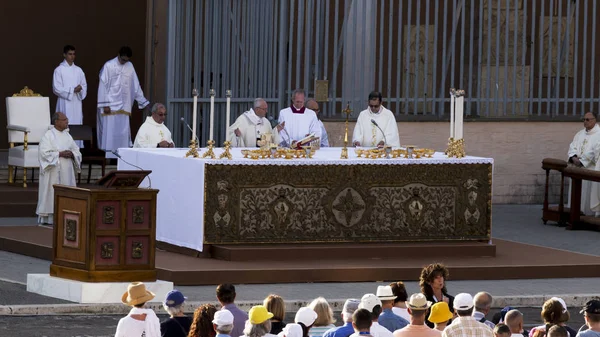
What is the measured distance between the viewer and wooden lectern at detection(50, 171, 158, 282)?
50.9ft

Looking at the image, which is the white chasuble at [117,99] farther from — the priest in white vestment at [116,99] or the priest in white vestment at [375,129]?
the priest in white vestment at [375,129]

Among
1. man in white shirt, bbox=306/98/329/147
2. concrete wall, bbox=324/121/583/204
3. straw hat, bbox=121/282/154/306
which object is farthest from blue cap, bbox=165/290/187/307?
concrete wall, bbox=324/121/583/204

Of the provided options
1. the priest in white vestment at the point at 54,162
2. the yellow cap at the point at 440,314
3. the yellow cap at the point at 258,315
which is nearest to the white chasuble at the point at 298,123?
the priest in white vestment at the point at 54,162

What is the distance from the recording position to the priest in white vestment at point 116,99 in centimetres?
2523

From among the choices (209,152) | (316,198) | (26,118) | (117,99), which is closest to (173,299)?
(209,152)

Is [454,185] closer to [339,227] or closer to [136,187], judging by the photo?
[339,227]

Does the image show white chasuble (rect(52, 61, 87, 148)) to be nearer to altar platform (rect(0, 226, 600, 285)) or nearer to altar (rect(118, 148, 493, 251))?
altar platform (rect(0, 226, 600, 285))

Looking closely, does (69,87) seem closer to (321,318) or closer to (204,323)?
(321,318)

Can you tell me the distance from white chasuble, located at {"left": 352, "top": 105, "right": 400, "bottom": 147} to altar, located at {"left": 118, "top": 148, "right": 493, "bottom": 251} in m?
2.06

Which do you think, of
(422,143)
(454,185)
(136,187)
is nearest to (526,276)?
(454,185)

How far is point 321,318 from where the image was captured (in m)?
10.8

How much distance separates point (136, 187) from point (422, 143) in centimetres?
967

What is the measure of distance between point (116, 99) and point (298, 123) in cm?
481

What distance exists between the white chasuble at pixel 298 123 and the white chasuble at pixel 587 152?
4.10 meters
